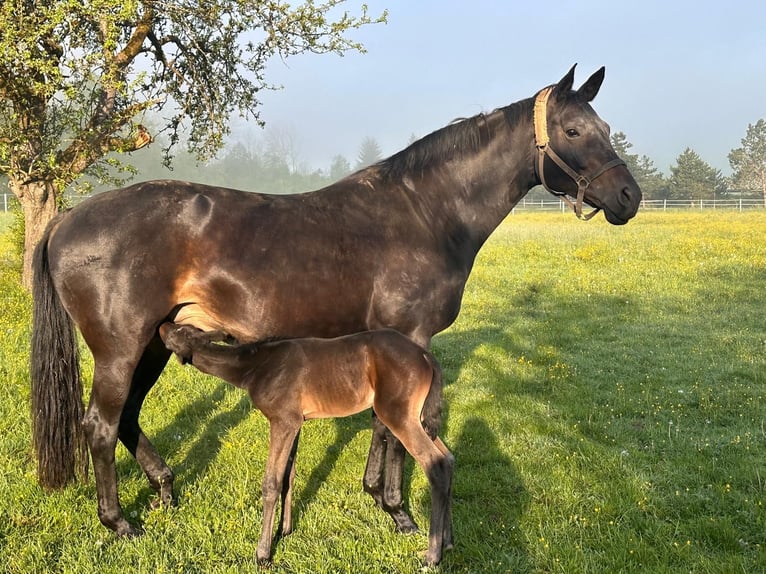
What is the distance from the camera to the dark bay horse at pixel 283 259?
3379 mm

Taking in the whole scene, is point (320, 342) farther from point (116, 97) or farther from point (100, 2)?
point (116, 97)

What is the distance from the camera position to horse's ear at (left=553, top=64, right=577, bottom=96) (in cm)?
380

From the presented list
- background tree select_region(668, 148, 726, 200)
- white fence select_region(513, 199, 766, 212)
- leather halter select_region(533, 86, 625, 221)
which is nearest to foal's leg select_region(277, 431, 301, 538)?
leather halter select_region(533, 86, 625, 221)

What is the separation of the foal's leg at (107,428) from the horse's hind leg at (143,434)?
0.34m

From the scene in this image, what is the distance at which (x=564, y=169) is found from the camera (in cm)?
392

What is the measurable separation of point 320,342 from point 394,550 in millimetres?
1360

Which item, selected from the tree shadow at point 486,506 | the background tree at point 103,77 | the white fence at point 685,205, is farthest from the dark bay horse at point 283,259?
the white fence at point 685,205

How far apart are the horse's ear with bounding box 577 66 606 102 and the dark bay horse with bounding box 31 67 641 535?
0.04ft

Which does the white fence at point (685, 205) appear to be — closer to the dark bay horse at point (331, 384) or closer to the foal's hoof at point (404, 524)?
the foal's hoof at point (404, 524)

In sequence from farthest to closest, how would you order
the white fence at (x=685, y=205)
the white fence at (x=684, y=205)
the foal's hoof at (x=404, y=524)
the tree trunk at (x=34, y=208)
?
the white fence at (x=684, y=205), the white fence at (x=685, y=205), the tree trunk at (x=34, y=208), the foal's hoof at (x=404, y=524)

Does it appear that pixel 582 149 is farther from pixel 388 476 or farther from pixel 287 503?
pixel 287 503

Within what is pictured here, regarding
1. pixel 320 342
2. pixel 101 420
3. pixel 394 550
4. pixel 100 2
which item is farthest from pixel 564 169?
pixel 100 2

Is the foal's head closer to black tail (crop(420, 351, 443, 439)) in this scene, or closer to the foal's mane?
black tail (crop(420, 351, 443, 439))

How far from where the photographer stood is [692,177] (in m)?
69.5
